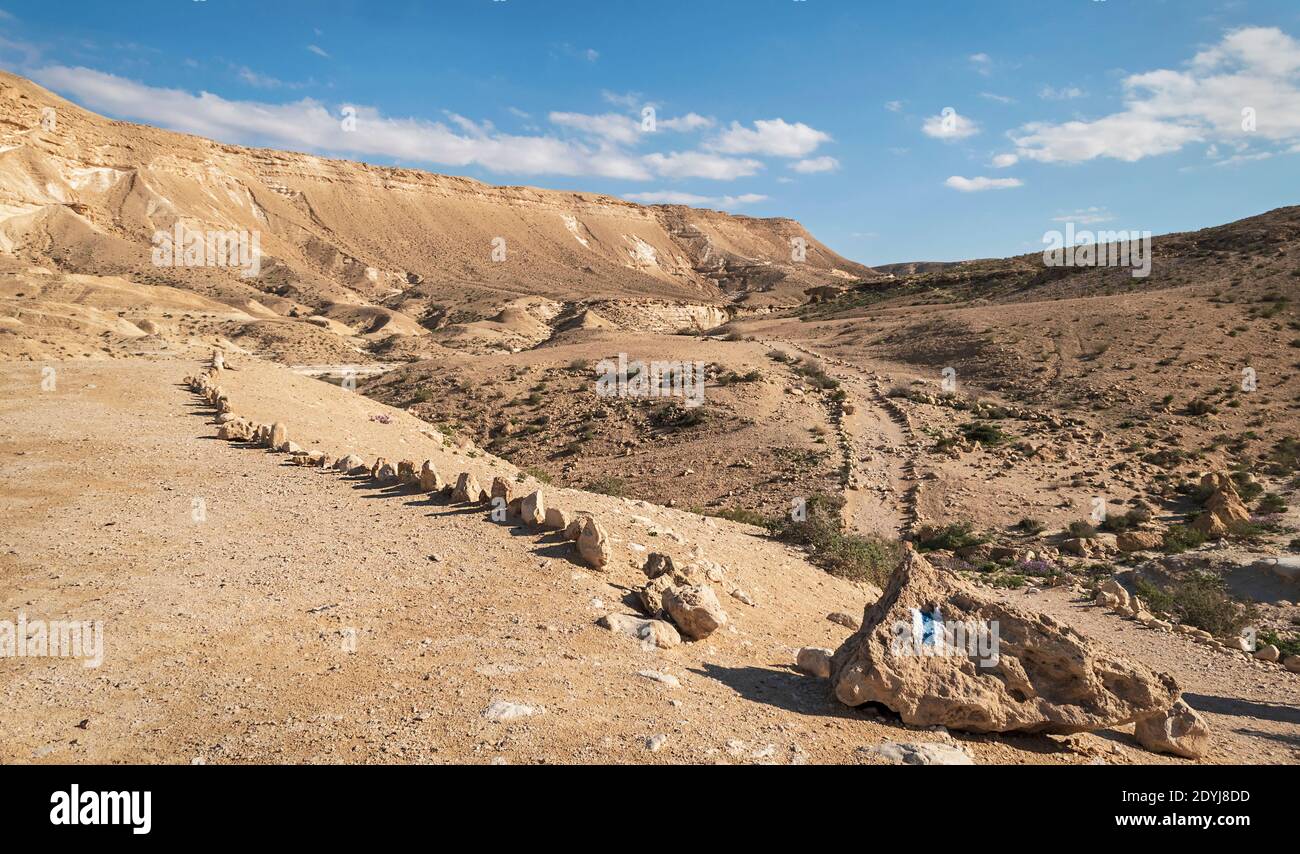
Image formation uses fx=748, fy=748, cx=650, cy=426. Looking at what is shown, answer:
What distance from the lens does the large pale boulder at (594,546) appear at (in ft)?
21.6

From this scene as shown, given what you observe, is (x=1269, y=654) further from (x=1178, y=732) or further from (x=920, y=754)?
(x=920, y=754)

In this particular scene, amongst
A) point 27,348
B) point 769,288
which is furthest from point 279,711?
point 769,288

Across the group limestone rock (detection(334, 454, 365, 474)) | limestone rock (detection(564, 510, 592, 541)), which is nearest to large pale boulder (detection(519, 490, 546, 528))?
limestone rock (detection(564, 510, 592, 541))

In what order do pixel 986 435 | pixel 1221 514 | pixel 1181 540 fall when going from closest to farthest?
pixel 1181 540
pixel 1221 514
pixel 986 435

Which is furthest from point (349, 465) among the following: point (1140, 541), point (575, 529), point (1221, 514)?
point (1221, 514)

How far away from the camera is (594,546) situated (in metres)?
6.60

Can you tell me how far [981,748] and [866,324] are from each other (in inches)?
1387

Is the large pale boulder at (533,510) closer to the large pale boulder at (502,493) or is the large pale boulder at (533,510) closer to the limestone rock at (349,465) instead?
the large pale boulder at (502,493)

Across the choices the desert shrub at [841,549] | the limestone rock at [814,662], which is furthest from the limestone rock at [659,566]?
the desert shrub at [841,549]

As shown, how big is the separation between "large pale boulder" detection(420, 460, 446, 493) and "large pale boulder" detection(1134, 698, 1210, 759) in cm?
702

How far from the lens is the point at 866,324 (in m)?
37.7

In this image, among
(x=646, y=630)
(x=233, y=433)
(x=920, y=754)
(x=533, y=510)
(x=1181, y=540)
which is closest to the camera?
(x=920, y=754)

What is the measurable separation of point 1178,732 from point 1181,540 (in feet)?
31.6
